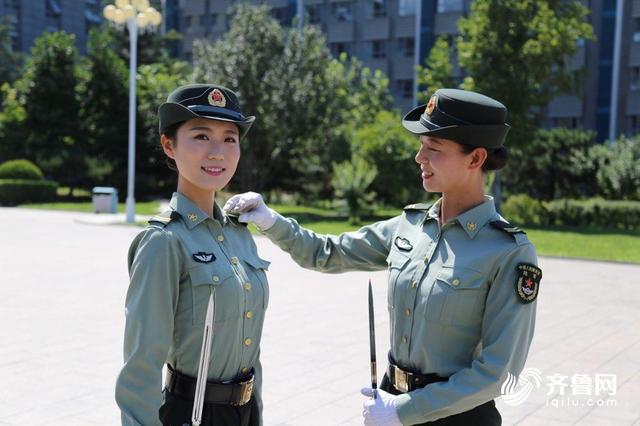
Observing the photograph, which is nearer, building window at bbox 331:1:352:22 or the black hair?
the black hair

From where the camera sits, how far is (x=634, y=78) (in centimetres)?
3978

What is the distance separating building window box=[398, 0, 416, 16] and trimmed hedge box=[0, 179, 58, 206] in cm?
2829

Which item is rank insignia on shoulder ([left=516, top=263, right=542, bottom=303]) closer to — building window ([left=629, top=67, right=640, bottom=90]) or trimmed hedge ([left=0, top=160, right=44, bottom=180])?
trimmed hedge ([left=0, top=160, right=44, bottom=180])

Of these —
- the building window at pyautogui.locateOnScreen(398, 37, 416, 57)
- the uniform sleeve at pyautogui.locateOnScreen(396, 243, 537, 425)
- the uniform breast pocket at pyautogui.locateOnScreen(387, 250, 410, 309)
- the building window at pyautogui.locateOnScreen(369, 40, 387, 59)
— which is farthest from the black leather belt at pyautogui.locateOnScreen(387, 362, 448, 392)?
the building window at pyautogui.locateOnScreen(369, 40, 387, 59)

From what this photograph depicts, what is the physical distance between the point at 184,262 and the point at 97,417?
270 centimetres

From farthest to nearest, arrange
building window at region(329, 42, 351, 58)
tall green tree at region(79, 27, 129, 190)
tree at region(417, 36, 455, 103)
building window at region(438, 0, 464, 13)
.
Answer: building window at region(329, 42, 351, 58) → building window at region(438, 0, 464, 13) → tall green tree at region(79, 27, 129, 190) → tree at region(417, 36, 455, 103)

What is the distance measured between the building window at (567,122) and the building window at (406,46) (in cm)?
1104

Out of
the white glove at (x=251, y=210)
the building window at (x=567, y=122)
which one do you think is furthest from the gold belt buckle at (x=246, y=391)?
the building window at (x=567, y=122)

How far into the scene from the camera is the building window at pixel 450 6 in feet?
145

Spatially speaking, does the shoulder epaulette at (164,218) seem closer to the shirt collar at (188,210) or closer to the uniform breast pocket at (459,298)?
the shirt collar at (188,210)

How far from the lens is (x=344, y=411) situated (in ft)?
15.5

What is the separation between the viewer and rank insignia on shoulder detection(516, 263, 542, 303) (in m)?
2.16

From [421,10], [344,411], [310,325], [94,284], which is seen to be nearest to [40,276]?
[94,284]

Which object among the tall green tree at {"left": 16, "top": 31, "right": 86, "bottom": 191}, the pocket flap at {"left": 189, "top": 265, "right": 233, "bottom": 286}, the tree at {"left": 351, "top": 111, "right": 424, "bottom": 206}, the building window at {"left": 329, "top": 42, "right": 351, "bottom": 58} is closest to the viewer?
the pocket flap at {"left": 189, "top": 265, "right": 233, "bottom": 286}
